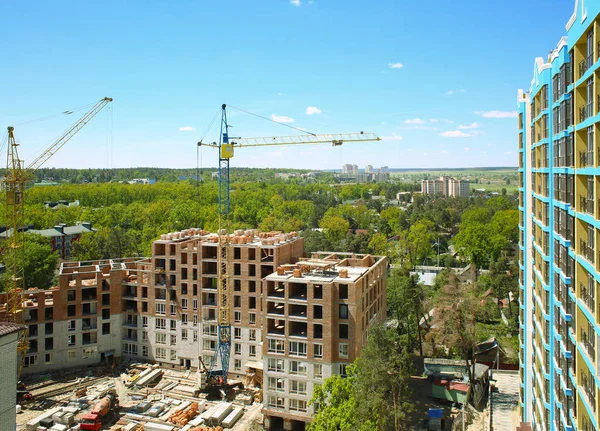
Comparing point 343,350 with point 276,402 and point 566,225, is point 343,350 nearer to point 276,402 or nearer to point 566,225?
point 276,402

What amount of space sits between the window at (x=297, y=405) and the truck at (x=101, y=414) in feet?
45.8

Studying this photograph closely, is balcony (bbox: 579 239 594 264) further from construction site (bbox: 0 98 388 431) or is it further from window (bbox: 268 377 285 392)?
window (bbox: 268 377 285 392)

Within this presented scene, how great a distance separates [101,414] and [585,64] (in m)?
37.3

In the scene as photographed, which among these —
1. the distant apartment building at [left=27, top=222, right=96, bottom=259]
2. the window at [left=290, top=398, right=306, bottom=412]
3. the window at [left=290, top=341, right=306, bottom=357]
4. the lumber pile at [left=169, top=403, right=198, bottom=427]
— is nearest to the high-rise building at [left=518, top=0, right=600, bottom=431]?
the window at [left=290, top=341, right=306, bottom=357]

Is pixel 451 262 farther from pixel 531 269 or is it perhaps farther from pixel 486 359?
pixel 531 269

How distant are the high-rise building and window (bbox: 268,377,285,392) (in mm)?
A: 17029

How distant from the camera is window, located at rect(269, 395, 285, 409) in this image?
120ft

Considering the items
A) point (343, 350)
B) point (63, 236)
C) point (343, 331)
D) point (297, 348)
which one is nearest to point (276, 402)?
point (297, 348)

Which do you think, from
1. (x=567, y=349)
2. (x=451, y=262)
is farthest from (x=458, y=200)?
(x=567, y=349)

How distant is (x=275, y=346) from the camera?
120ft

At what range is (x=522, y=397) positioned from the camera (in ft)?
105

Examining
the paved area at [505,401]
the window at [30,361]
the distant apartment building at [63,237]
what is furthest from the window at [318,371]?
the distant apartment building at [63,237]

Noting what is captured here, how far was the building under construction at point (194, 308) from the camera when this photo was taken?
36.8m

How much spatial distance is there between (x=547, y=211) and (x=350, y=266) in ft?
73.9
